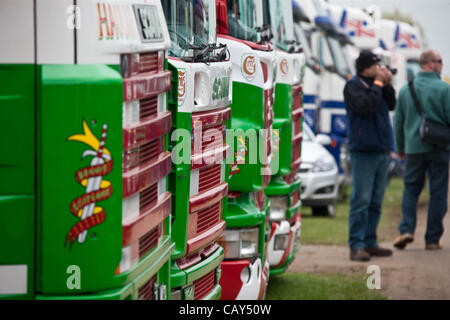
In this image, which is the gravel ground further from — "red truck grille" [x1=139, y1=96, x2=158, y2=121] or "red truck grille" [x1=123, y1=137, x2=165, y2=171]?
"red truck grille" [x1=139, y1=96, x2=158, y2=121]

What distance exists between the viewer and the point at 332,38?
64.1 ft

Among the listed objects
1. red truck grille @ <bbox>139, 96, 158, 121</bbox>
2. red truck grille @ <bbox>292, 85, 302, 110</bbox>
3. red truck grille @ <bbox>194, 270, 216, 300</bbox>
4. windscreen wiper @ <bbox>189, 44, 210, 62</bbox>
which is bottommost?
red truck grille @ <bbox>194, 270, 216, 300</bbox>

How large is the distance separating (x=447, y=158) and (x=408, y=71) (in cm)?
1195

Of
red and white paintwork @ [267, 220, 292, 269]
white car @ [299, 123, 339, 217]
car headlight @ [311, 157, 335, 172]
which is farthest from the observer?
car headlight @ [311, 157, 335, 172]

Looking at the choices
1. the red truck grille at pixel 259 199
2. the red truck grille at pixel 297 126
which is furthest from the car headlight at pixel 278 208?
the red truck grille at pixel 259 199

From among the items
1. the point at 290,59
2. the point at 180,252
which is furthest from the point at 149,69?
the point at 290,59

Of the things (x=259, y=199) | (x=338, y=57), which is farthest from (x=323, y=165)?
(x=259, y=199)

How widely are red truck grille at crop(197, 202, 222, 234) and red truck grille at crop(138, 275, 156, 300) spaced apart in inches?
41.9

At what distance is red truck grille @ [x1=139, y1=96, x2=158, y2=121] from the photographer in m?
4.46

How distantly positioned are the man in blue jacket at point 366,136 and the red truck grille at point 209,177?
15.3ft

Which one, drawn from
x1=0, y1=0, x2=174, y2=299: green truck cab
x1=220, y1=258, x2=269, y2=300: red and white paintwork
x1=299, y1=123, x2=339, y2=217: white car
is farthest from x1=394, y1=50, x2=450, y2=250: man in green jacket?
x1=0, y1=0, x2=174, y2=299: green truck cab

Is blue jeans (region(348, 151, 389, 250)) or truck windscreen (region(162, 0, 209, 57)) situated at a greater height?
truck windscreen (region(162, 0, 209, 57))
